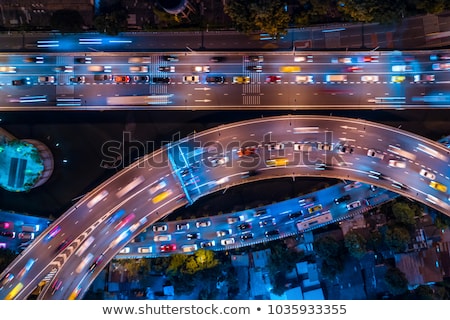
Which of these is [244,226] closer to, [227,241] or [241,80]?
[227,241]

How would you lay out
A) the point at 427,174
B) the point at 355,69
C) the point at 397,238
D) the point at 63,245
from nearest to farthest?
the point at 397,238
the point at 427,174
the point at 63,245
the point at 355,69

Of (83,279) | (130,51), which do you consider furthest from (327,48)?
(83,279)

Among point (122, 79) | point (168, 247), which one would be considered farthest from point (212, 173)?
point (122, 79)

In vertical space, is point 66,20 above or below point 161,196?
above

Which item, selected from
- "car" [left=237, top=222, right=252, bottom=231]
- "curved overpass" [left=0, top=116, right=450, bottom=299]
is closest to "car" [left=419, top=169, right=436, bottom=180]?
"curved overpass" [left=0, top=116, right=450, bottom=299]

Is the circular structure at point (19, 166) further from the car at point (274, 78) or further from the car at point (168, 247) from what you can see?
the car at point (274, 78)

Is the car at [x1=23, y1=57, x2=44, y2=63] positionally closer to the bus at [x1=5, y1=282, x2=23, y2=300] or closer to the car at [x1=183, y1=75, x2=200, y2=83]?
the car at [x1=183, y1=75, x2=200, y2=83]
